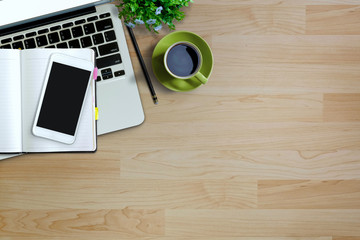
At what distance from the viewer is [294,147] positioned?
866 millimetres

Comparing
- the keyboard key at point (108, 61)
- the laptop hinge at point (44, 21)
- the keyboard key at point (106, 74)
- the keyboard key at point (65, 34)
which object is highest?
the laptop hinge at point (44, 21)

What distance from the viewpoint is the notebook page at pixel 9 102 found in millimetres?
790

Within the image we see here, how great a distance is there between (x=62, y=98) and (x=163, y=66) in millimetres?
235

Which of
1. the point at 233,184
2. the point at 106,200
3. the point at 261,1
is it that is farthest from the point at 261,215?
the point at 261,1

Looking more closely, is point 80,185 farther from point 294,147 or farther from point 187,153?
point 294,147

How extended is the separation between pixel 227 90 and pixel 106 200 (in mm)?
390

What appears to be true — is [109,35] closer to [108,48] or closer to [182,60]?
[108,48]

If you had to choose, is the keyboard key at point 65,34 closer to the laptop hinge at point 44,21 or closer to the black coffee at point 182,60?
the laptop hinge at point 44,21

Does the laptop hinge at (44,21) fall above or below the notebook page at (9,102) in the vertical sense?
above

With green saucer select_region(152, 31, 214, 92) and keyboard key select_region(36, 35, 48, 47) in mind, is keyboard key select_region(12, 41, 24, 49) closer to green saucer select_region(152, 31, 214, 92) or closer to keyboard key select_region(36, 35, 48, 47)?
keyboard key select_region(36, 35, 48, 47)

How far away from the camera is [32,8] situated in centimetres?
80

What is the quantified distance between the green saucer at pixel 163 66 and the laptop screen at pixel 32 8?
177 millimetres

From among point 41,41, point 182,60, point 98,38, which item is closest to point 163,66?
point 182,60

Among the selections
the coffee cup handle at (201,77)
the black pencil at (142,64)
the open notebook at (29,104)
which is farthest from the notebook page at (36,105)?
the coffee cup handle at (201,77)
